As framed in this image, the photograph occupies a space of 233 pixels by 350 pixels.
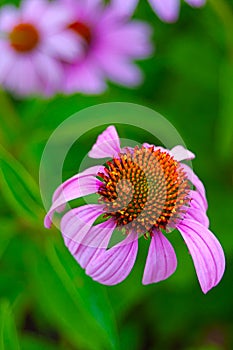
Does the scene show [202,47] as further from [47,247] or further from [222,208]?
[47,247]

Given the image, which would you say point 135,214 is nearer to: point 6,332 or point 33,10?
point 6,332

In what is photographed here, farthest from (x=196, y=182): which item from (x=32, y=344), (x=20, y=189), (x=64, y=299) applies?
(x=32, y=344)

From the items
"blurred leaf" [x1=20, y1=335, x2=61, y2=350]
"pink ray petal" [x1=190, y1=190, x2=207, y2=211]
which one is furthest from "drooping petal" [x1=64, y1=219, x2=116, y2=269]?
"blurred leaf" [x1=20, y1=335, x2=61, y2=350]

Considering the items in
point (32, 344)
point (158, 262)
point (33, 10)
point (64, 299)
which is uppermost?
point (33, 10)

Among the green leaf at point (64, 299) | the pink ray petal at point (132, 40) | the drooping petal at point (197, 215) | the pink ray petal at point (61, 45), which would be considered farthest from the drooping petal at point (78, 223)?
the pink ray petal at point (132, 40)

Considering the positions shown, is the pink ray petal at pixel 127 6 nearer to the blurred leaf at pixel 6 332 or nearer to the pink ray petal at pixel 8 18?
the pink ray petal at pixel 8 18
